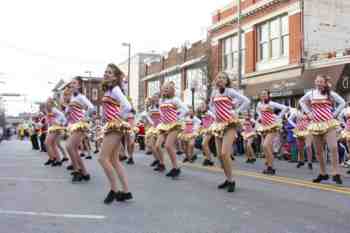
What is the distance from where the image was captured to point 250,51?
3050 centimetres

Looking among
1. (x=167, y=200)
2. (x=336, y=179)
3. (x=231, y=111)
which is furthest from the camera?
(x=336, y=179)

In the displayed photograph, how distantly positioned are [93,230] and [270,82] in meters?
23.9

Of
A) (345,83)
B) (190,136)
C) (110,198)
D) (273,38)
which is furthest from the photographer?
(273,38)

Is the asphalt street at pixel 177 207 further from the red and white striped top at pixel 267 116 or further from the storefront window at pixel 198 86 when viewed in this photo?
the storefront window at pixel 198 86

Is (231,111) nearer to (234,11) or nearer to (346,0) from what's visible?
(346,0)

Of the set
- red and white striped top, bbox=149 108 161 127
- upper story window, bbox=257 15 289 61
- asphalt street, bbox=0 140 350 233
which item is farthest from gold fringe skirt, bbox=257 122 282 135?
upper story window, bbox=257 15 289 61

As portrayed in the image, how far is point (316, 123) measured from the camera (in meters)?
9.28

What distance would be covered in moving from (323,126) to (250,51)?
21926 mm

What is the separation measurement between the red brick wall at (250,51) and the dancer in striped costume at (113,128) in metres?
23.9

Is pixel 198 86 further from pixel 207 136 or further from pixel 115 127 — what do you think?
pixel 115 127

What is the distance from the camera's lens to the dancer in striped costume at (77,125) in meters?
9.19

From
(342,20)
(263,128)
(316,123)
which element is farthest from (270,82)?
(316,123)

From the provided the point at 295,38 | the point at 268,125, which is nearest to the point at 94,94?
the point at 295,38

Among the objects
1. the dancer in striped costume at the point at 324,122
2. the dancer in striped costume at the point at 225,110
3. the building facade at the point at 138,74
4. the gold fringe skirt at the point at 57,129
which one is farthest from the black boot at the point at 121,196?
the building facade at the point at 138,74
